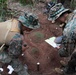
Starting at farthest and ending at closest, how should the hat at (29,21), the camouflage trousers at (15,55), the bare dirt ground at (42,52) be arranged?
the bare dirt ground at (42,52), the hat at (29,21), the camouflage trousers at (15,55)

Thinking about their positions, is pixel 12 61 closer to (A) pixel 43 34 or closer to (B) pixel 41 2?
(A) pixel 43 34

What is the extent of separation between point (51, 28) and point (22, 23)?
6.28ft

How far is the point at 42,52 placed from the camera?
14.7ft

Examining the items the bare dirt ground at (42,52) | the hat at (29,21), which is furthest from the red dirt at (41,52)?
the hat at (29,21)

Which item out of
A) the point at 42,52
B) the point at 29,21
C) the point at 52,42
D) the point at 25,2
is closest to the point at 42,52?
the point at 42,52

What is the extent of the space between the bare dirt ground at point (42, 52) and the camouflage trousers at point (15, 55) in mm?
214

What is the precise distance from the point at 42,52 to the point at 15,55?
1.19 m

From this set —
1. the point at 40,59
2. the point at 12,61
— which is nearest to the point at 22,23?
the point at 12,61

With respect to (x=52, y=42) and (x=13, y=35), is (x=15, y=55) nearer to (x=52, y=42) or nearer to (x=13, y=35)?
(x=13, y=35)

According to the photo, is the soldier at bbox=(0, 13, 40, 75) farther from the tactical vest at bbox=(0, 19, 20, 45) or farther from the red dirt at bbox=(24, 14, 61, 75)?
the red dirt at bbox=(24, 14, 61, 75)

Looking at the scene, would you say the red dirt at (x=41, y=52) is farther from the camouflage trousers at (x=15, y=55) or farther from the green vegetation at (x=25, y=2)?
the green vegetation at (x=25, y=2)

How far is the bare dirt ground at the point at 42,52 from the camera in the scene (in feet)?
13.5

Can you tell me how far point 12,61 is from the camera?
3732mm

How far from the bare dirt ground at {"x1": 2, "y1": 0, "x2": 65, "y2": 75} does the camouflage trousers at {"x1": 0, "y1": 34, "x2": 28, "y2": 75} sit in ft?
0.70
